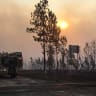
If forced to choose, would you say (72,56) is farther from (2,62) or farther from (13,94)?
(13,94)

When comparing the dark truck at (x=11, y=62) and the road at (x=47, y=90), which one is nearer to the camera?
the road at (x=47, y=90)

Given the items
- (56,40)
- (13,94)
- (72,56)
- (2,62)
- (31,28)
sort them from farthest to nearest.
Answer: (72,56) < (56,40) < (31,28) < (2,62) < (13,94)

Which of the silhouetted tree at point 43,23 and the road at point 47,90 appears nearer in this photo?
the road at point 47,90

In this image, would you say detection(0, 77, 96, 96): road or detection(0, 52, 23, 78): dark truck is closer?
detection(0, 77, 96, 96): road

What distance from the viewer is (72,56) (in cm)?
10038

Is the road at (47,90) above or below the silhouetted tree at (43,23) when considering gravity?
A: below

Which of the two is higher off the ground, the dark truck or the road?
the dark truck

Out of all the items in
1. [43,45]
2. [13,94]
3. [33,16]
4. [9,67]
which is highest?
[33,16]

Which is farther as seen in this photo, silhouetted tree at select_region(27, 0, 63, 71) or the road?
silhouetted tree at select_region(27, 0, 63, 71)

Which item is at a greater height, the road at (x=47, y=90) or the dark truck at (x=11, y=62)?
the dark truck at (x=11, y=62)

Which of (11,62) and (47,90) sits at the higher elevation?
(11,62)

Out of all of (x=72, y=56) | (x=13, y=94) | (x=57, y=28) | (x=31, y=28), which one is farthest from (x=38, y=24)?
(x=72, y=56)

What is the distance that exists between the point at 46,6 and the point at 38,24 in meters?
3.23

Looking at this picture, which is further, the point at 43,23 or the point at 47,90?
the point at 43,23
